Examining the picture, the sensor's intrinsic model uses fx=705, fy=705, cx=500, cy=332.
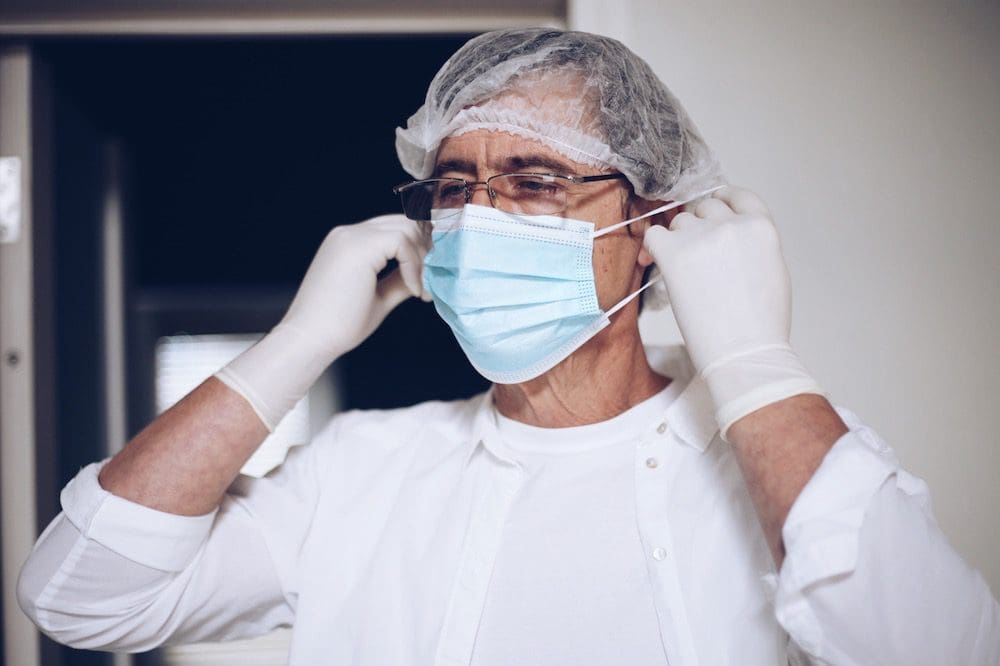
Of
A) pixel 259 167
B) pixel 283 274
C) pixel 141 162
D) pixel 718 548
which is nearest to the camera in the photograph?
pixel 718 548

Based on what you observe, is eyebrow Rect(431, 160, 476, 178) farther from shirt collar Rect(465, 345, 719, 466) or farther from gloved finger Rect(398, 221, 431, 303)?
shirt collar Rect(465, 345, 719, 466)

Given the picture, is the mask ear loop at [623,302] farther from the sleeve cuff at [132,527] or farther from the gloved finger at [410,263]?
the sleeve cuff at [132,527]

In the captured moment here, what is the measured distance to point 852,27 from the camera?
63.5 inches

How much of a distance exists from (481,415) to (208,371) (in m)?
2.74

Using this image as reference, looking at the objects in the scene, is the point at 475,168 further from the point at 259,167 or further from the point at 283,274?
the point at 283,274

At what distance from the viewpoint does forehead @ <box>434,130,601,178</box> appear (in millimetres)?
1214

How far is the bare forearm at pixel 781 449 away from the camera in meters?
0.94

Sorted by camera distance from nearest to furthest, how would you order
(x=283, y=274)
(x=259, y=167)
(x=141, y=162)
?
(x=141, y=162)
(x=259, y=167)
(x=283, y=274)

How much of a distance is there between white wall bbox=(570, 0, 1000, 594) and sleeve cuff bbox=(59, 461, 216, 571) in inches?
51.5

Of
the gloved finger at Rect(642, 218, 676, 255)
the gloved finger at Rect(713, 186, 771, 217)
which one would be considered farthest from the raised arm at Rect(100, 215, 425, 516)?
the gloved finger at Rect(713, 186, 771, 217)

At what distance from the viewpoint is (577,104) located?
4.04ft

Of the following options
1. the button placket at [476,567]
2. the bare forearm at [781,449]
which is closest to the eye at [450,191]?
the button placket at [476,567]

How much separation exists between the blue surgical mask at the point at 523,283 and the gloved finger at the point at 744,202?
0.21 meters

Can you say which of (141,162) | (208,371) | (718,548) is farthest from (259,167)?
(718,548)
